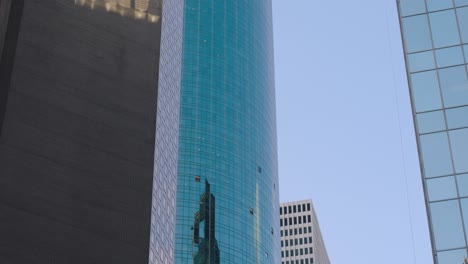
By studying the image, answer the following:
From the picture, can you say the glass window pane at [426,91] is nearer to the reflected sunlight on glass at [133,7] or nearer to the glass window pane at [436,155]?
the glass window pane at [436,155]

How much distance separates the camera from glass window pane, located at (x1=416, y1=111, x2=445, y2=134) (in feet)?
121

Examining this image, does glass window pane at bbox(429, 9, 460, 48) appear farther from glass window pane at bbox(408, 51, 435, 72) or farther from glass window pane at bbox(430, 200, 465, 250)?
glass window pane at bbox(430, 200, 465, 250)

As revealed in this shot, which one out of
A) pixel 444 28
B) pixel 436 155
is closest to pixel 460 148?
pixel 436 155

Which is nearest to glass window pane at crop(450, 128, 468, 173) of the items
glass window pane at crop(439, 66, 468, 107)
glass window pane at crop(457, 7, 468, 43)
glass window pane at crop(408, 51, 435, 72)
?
glass window pane at crop(439, 66, 468, 107)

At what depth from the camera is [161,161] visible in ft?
322

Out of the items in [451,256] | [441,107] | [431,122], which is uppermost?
[441,107]

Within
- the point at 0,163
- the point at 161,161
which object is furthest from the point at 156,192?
the point at 0,163

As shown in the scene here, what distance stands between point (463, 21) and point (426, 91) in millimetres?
4263

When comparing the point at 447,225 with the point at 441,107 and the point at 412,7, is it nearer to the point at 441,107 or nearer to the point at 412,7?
the point at 441,107

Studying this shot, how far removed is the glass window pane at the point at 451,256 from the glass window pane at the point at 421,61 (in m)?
9.33

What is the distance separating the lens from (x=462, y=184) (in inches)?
1379

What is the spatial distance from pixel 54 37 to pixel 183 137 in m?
112

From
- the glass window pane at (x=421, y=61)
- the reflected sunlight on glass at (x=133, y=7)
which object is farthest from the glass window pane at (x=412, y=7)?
the reflected sunlight on glass at (x=133, y=7)

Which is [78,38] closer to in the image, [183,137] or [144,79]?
[144,79]
